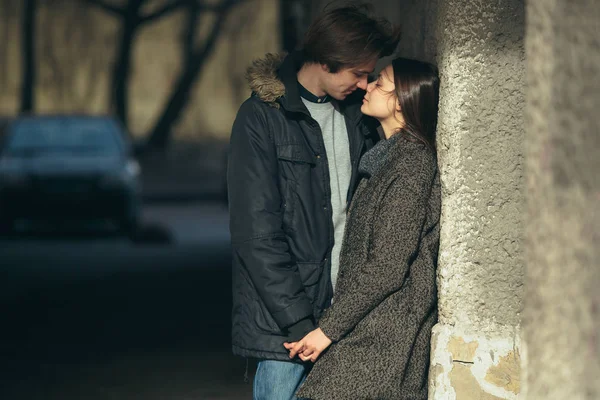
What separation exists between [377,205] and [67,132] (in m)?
11.3

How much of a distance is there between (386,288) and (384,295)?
0.09ft

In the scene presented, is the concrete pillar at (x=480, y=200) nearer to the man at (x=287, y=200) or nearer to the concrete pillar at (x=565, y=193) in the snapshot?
the man at (x=287, y=200)

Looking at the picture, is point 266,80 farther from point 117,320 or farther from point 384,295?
point 117,320

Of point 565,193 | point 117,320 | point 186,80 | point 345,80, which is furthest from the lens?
point 186,80

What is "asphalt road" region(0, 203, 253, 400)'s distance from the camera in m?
6.41

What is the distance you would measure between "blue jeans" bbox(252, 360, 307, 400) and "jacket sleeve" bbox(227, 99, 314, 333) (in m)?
0.15

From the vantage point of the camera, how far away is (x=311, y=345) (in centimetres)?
361

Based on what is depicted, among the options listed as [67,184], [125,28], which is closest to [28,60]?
[125,28]

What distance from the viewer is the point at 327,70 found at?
3768 millimetres

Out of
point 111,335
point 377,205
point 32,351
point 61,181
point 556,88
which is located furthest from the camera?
point 61,181

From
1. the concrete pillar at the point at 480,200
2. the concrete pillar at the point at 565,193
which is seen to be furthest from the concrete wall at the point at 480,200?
the concrete pillar at the point at 565,193

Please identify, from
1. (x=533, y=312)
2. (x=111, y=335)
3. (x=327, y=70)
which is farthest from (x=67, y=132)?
(x=533, y=312)

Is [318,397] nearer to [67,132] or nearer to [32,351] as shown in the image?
[32,351]

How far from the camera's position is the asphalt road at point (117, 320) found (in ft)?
21.0
